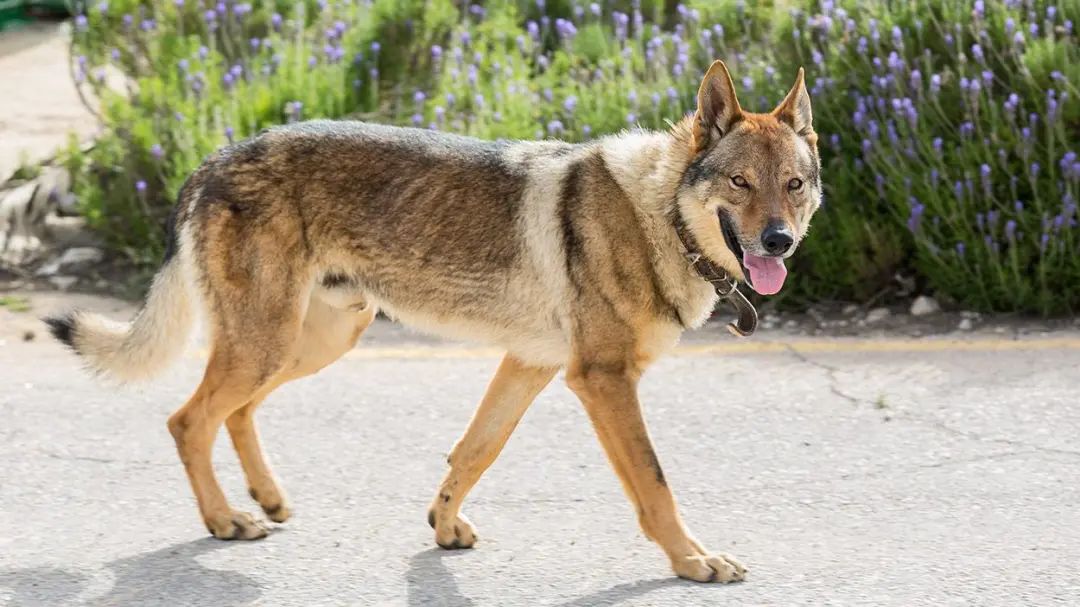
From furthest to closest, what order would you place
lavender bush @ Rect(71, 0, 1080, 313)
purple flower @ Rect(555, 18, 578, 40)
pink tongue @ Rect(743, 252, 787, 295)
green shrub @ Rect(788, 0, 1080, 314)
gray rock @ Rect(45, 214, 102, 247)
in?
purple flower @ Rect(555, 18, 578, 40) < gray rock @ Rect(45, 214, 102, 247) < lavender bush @ Rect(71, 0, 1080, 313) < green shrub @ Rect(788, 0, 1080, 314) < pink tongue @ Rect(743, 252, 787, 295)

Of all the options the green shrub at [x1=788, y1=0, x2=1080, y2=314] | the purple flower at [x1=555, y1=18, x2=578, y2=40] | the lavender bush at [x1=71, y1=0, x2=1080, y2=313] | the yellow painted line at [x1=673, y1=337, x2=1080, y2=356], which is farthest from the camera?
the purple flower at [x1=555, y1=18, x2=578, y2=40]

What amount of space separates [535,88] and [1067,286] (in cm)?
304

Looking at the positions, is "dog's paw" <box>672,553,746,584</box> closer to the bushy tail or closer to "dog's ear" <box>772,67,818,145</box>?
"dog's ear" <box>772,67,818,145</box>

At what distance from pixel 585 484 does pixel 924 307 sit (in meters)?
2.63

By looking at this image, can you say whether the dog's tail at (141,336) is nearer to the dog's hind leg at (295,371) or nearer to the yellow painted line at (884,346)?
the dog's hind leg at (295,371)

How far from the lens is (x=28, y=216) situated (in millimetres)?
8578

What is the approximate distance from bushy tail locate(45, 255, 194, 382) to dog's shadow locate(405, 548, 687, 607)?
109 centimetres

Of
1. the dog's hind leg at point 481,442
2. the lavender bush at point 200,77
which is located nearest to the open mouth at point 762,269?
the dog's hind leg at point 481,442

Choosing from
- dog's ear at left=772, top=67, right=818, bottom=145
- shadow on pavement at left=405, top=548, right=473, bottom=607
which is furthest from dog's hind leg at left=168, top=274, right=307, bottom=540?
dog's ear at left=772, top=67, right=818, bottom=145

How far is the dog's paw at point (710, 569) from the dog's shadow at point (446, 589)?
51mm

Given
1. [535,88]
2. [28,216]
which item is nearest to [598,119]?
[535,88]

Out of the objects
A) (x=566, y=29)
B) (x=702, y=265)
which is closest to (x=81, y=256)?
(x=566, y=29)

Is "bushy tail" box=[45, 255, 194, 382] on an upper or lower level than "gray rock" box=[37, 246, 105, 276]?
upper

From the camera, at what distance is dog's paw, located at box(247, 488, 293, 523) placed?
5.34m
